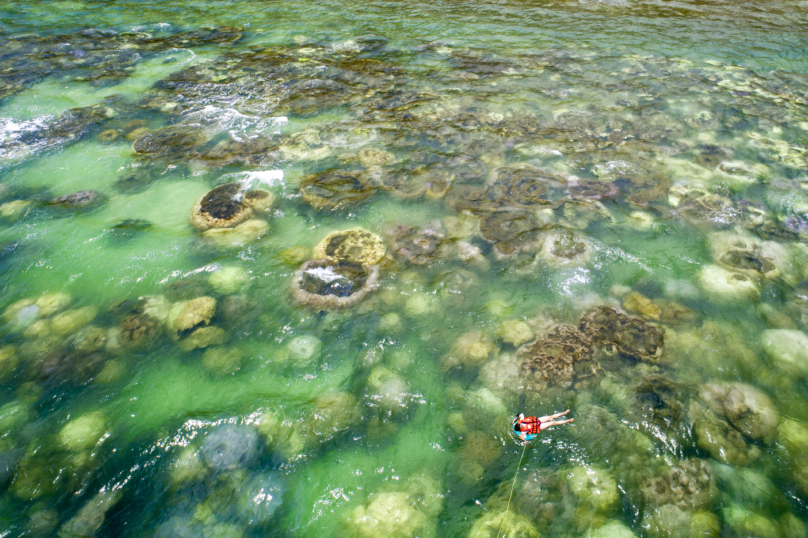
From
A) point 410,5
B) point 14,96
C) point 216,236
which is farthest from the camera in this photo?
point 410,5

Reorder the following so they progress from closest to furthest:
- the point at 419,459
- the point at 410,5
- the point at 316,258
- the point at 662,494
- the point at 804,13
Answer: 1. the point at 662,494
2. the point at 419,459
3. the point at 316,258
4. the point at 804,13
5. the point at 410,5

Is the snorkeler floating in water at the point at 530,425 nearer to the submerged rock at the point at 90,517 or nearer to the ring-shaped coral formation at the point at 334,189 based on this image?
the submerged rock at the point at 90,517

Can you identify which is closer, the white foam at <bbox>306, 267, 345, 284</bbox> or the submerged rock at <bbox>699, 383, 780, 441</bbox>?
the submerged rock at <bbox>699, 383, 780, 441</bbox>

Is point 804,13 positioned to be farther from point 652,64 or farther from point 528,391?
point 528,391

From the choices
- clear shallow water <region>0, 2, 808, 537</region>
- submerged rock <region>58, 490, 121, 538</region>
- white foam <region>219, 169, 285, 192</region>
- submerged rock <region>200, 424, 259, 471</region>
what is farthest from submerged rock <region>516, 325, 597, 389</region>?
white foam <region>219, 169, 285, 192</region>

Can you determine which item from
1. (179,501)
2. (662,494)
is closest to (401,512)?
(179,501)

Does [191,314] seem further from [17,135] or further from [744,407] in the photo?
[17,135]

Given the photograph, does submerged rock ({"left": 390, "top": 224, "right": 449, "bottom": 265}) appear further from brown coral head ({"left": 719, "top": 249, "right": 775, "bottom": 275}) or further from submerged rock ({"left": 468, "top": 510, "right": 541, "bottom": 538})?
brown coral head ({"left": 719, "top": 249, "right": 775, "bottom": 275})
